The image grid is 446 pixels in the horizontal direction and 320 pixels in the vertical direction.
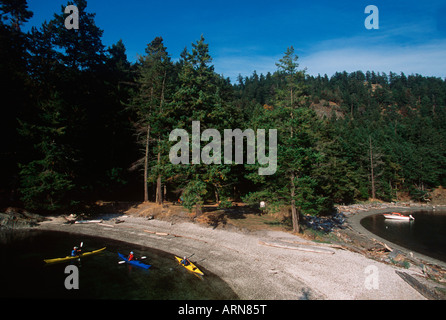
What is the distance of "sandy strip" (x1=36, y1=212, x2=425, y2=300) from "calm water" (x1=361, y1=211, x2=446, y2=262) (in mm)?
14298

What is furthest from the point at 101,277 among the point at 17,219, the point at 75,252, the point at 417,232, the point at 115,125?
the point at 417,232

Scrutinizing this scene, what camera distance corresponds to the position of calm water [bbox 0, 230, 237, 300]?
13742mm

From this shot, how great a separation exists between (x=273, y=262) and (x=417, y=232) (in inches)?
1217

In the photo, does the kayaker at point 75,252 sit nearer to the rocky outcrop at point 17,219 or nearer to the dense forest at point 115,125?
the dense forest at point 115,125

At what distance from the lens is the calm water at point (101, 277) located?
13.7 m

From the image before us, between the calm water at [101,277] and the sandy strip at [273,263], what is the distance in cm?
152

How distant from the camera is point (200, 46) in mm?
27062

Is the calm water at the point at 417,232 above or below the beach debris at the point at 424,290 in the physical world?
below

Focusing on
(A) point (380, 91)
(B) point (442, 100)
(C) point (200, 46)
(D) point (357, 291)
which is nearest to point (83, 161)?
(C) point (200, 46)

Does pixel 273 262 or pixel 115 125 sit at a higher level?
pixel 115 125

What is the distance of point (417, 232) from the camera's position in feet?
113

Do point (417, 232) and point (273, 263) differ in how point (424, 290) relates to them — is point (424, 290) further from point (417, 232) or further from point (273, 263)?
point (417, 232)

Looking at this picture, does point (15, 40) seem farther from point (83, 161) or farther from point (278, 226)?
point (278, 226)

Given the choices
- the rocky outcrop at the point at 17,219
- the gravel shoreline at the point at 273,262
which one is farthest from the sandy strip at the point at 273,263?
the rocky outcrop at the point at 17,219
